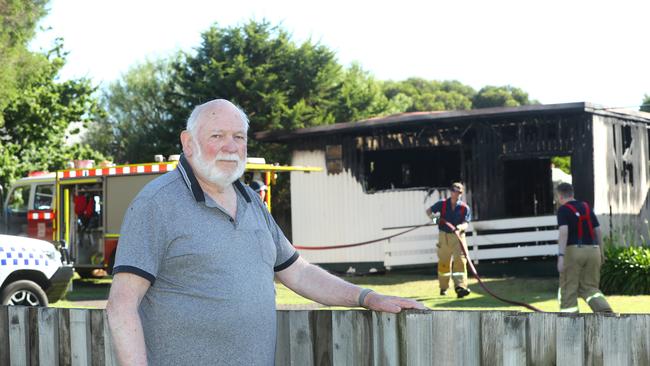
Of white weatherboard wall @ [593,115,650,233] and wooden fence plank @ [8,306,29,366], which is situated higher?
white weatherboard wall @ [593,115,650,233]

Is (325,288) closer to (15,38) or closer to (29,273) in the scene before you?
(29,273)

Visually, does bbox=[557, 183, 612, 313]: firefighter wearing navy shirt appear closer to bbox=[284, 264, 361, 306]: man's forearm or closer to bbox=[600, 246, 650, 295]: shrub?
bbox=[600, 246, 650, 295]: shrub

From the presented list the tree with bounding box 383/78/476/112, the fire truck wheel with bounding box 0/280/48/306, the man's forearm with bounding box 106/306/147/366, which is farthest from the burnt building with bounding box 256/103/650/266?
the tree with bounding box 383/78/476/112

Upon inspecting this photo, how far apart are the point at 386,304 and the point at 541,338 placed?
617 millimetres

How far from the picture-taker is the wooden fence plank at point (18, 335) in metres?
5.08

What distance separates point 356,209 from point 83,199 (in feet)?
20.6

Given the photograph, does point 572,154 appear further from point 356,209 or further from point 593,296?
point 593,296

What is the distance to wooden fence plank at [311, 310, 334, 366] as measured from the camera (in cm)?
411

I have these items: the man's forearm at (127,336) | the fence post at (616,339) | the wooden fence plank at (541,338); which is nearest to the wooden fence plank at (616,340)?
the fence post at (616,339)

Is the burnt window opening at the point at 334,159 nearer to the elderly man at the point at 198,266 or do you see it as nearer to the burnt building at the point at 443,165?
the burnt building at the point at 443,165

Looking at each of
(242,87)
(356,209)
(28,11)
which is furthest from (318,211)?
(242,87)

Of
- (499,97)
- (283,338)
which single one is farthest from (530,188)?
(499,97)

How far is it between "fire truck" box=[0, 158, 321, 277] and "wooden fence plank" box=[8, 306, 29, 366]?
11.8 metres

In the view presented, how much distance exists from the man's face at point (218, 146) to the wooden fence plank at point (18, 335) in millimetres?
2118
